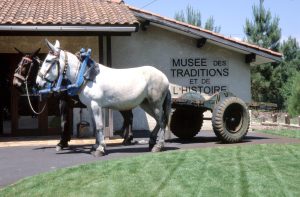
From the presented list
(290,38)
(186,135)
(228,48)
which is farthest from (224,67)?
(290,38)

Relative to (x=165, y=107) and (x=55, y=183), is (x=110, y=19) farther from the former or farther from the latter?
(x=55, y=183)

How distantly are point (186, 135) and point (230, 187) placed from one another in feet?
20.3

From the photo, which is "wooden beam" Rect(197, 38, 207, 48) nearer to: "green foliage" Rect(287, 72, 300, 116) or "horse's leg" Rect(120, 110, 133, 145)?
"horse's leg" Rect(120, 110, 133, 145)

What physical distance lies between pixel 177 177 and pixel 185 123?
5.56 m

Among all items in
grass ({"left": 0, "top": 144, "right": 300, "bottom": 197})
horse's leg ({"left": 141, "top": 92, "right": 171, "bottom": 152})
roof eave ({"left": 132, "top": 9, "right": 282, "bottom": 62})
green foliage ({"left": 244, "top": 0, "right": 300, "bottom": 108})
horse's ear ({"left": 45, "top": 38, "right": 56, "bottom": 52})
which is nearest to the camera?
grass ({"left": 0, "top": 144, "right": 300, "bottom": 197})

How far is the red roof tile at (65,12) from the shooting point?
11.6 meters

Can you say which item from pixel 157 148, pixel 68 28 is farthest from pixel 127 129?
pixel 68 28

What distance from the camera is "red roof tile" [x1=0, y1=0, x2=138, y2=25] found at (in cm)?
1165

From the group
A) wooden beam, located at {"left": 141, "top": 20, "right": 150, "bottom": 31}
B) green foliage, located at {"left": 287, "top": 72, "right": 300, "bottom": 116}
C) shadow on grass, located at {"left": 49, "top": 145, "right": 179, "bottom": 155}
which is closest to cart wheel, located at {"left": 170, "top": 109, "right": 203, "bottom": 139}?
shadow on grass, located at {"left": 49, "top": 145, "right": 179, "bottom": 155}

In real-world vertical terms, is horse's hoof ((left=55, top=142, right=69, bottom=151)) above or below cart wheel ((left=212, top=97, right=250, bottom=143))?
below

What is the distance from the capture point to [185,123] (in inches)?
457

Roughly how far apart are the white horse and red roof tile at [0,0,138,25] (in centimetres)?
298

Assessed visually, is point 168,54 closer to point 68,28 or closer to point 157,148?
point 68,28

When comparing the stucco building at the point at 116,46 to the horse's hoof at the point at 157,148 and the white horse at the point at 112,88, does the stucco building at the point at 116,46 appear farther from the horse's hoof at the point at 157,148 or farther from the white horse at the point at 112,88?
the horse's hoof at the point at 157,148
